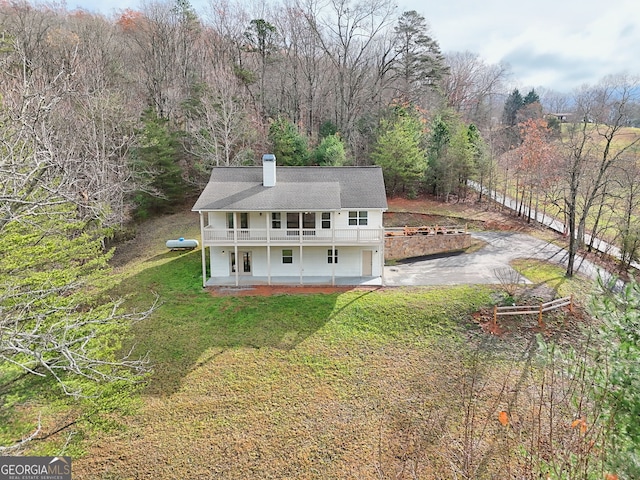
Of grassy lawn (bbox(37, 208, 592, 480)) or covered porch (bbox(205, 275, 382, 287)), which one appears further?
covered porch (bbox(205, 275, 382, 287))

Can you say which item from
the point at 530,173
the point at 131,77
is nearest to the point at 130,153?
the point at 131,77

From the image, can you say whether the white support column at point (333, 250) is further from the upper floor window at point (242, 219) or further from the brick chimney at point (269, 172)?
the upper floor window at point (242, 219)

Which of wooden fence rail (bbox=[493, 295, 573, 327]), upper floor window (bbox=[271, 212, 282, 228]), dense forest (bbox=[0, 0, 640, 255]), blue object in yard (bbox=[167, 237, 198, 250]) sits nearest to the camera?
wooden fence rail (bbox=[493, 295, 573, 327])

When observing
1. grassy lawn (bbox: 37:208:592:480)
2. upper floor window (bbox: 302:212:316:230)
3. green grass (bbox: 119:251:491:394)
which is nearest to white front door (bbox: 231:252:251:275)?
green grass (bbox: 119:251:491:394)

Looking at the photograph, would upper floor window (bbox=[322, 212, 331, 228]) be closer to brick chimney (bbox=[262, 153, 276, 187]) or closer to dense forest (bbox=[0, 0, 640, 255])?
brick chimney (bbox=[262, 153, 276, 187])

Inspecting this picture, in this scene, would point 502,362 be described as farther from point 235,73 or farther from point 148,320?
point 235,73

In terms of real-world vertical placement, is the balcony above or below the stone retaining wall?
above

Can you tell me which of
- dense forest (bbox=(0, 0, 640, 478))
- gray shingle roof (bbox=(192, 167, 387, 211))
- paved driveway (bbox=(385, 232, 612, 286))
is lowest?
paved driveway (bbox=(385, 232, 612, 286))

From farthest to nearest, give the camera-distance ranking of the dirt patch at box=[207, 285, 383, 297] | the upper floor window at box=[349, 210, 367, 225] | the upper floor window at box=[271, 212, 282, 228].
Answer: the upper floor window at box=[349, 210, 367, 225], the upper floor window at box=[271, 212, 282, 228], the dirt patch at box=[207, 285, 383, 297]
